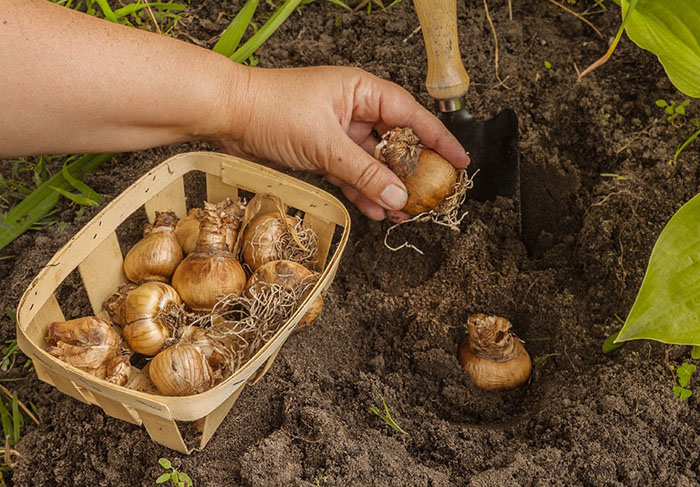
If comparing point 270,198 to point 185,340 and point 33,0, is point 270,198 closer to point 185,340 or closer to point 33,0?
point 185,340

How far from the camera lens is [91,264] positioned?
145cm

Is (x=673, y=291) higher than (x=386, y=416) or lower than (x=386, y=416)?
higher

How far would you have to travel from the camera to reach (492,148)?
162 centimetres

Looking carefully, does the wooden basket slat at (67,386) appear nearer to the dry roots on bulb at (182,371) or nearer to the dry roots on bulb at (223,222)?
the dry roots on bulb at (182,371)

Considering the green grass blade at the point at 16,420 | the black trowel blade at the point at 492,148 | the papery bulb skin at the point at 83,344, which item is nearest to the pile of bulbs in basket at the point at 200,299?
the papery bulb skin at the point at 83,344

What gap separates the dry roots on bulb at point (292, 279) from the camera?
1408 mm

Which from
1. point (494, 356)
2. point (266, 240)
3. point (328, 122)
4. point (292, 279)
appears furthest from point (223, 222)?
point (494, 356)

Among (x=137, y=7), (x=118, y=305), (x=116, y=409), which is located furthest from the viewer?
(x=137, y=7)

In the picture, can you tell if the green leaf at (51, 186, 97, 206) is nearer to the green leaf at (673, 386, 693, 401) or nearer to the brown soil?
the brown soil

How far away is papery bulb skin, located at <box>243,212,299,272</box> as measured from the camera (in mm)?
1491

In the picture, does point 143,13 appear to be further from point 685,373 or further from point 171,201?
point 685,373

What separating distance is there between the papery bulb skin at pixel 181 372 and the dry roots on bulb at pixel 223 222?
0.30 meters

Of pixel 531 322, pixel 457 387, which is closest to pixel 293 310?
pixel 457 387

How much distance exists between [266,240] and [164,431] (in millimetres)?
465
